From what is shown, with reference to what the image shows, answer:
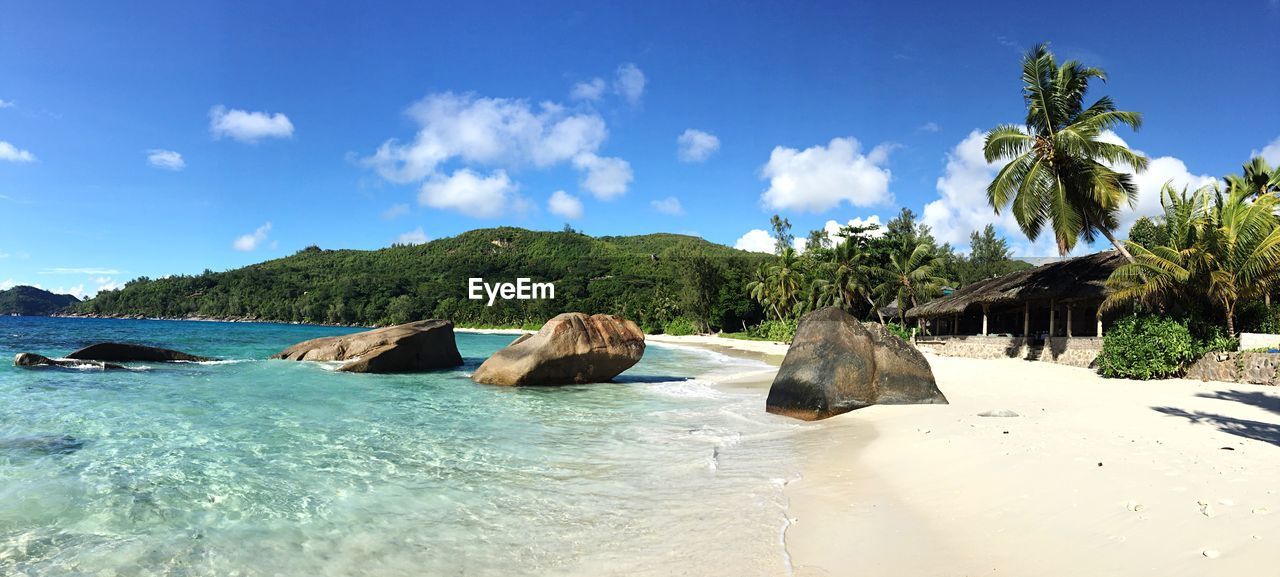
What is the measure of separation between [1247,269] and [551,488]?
54.1ft

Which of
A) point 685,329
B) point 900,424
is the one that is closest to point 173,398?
point 900,424

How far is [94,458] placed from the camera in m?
7.22

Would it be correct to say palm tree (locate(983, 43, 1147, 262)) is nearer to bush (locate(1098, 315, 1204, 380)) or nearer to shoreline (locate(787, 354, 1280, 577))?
bush (locate(1098, 315, 1204, 380))

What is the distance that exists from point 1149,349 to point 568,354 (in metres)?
14.4

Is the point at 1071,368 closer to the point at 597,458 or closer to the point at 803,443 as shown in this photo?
the point at 803,443

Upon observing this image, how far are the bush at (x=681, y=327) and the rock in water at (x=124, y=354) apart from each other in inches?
2082

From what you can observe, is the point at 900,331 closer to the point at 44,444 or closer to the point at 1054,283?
the point at 1054,283

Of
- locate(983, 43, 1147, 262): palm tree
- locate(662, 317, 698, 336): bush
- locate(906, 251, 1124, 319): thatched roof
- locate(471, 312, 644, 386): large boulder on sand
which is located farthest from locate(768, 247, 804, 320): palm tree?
locate(471, 312, 644, 386): large boulder on sand

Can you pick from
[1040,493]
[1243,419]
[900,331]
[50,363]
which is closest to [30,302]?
[50,363]

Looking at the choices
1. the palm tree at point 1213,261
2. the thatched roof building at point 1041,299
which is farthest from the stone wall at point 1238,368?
the thatched roof building at point 1041,299

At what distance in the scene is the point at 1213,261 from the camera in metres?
14.4

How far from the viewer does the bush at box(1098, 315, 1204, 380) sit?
14.7m

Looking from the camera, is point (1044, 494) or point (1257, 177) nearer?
point (1044, 494)

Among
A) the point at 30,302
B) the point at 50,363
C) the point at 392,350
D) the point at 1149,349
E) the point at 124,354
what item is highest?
the point at 30,302
